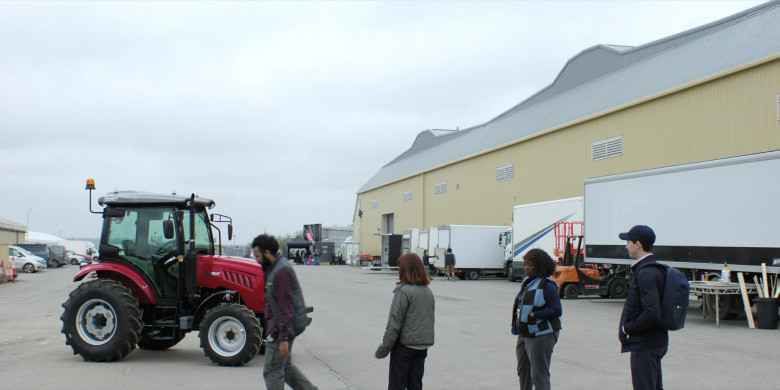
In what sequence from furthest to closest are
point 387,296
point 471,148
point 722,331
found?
point 471,148 < point 387,296 < point 722,331

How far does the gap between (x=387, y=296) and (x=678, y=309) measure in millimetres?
19019

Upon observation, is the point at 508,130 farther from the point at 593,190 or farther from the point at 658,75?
the point at 593,190

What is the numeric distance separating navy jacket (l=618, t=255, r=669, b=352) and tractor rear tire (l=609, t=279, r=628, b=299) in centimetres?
1791

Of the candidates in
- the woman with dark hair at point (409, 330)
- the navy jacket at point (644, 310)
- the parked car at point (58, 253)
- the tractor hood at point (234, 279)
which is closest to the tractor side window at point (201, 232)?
the tractor hood at point (234, 279)

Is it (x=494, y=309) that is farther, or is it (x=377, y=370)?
(x=494, y=309)

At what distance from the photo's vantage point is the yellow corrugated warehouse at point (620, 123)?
994 inches

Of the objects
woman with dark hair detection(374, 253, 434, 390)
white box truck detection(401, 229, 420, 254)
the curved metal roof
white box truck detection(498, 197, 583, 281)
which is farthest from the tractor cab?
white box truck detection(401, 229, 420, 254)

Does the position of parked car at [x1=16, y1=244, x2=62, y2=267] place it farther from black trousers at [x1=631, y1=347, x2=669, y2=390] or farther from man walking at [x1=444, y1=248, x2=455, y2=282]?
black trousers at [x1=631, y1=347, x2=669, y2=390]

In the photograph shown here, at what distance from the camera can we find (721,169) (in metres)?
16.8

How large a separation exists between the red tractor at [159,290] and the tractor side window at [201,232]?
0.02 m

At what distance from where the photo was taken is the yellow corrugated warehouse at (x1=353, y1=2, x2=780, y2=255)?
2525 cm

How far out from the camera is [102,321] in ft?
32.7

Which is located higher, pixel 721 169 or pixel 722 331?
pixel 721 169

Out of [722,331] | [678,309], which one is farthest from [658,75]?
[678,309]
